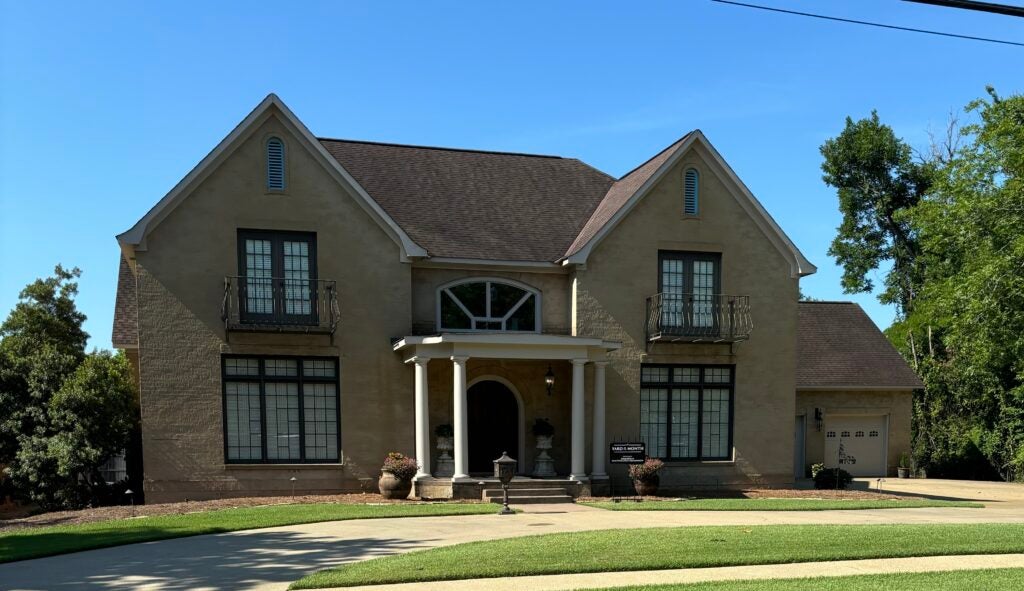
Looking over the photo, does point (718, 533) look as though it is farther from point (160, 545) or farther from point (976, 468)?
point (976, 468)

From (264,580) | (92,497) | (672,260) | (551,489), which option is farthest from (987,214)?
(92,497)

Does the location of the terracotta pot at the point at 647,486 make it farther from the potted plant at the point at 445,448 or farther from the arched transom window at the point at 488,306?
the arched transom window at the point at 488,306

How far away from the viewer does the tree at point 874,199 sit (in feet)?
129

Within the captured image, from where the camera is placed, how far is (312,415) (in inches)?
707

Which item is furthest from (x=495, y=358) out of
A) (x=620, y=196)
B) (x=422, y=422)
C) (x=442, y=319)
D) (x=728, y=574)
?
(x=728, y=574)

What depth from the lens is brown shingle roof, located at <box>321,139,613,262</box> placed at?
64.7 feet

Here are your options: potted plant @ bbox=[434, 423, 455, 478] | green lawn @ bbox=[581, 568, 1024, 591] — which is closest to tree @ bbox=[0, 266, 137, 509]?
potted plant @ bbox=[434, 423, 455, 478]

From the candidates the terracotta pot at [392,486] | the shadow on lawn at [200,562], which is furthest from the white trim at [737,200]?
the shadow on lawn at [200,562]

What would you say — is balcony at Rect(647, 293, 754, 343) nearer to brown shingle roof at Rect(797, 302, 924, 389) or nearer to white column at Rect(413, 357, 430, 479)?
white column at Rect(413, 357, 430, 479)

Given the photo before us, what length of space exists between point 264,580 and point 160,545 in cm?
349

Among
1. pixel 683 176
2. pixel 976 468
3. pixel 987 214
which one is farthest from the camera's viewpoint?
pixel 976 468

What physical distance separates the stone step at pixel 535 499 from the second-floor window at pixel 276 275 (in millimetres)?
6159

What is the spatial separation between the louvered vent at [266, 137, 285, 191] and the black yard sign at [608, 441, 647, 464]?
9890 mm

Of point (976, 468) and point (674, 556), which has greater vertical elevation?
point (674, 556)
